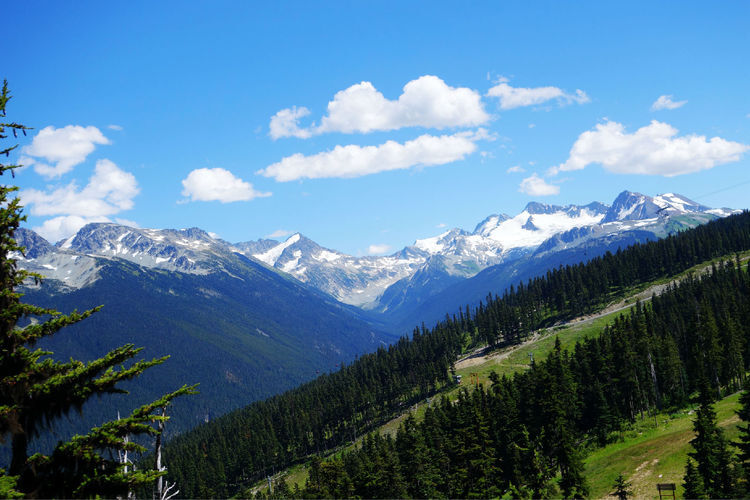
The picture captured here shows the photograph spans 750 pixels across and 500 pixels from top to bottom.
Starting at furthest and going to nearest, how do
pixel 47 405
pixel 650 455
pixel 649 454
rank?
pixel 649 454 < pixel 650 455 < pixel 47 405

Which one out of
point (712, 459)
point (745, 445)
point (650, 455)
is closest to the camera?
point (745, 445)

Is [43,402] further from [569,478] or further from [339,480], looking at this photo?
[339,480]

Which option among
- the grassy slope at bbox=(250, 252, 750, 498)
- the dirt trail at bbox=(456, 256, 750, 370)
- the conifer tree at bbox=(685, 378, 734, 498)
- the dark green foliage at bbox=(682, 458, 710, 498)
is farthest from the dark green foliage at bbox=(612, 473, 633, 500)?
the dirt trail at bbox=(456, 256, 750, 370)

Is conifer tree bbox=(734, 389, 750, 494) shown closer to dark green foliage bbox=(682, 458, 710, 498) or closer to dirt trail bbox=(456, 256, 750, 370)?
dark green foliage bbox=(682, 458, 710, 498)

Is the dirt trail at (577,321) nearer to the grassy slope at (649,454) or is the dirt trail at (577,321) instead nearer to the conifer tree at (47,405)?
the grassy slope at (649,454)

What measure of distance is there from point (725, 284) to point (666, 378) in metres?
74.0

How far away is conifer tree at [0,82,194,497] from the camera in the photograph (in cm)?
1344

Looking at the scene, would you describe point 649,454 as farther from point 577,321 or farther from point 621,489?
point 577,321

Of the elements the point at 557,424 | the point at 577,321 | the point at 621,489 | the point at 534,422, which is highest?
the point at 557,424

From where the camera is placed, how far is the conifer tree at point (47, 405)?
44.1ft

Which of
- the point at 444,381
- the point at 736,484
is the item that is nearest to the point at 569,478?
the point at 736,484

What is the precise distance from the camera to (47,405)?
14.0m

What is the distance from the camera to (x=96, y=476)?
13641mm

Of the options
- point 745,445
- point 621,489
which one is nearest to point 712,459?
point 745,445
